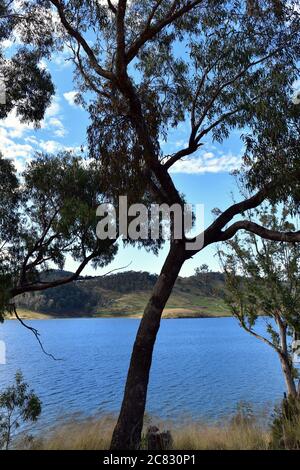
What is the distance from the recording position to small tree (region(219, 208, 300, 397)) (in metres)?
10.8

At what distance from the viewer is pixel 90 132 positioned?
7527 millimetres

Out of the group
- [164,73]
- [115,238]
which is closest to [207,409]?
[115,238]

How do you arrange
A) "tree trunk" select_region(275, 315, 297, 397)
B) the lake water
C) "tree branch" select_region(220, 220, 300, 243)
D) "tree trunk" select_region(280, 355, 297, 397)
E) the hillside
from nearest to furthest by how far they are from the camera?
"tree branch" select_region(220, 220, 300, 243)
"tree trunk" select_region(280, 355, 297, 397)
"tree trunk" select_region(275, 315, 297, 397)
the lake water
the hillside

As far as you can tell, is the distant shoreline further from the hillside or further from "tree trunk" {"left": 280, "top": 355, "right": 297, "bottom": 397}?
"tree trunk" {"left": 280, "top": 355, "right": 297, "bottom": 397}

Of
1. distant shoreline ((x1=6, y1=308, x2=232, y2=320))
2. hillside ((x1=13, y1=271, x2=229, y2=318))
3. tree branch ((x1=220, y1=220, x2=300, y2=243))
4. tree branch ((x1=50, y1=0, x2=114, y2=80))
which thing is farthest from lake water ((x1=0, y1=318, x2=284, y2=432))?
distant shoreline ((x1=6, y1=308, x2=232, y2=320))

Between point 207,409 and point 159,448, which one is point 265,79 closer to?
point 159,448

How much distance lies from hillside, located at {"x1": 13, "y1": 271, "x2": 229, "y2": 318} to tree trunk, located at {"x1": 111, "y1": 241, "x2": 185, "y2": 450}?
343ft

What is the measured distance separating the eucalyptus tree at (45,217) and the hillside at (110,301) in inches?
3989

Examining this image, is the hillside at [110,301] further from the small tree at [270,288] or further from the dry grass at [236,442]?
the dry grass at [236,442]

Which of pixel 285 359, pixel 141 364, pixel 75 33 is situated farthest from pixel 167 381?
pixel 75 33

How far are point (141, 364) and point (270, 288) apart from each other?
17.9 feet

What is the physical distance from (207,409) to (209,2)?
15.4 metres

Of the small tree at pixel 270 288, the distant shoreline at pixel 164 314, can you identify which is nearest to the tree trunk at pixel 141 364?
the small tree at pixel 270 288

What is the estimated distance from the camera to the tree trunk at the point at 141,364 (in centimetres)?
674
